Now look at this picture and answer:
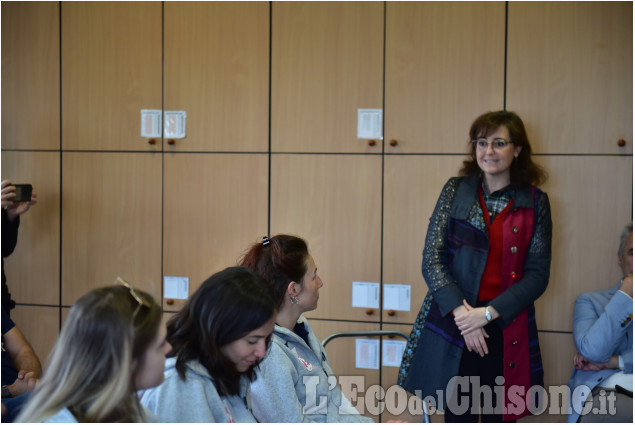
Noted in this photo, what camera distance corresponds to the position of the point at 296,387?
7.06ft

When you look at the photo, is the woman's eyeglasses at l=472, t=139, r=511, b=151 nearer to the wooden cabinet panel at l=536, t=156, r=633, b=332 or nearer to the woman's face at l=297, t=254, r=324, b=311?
the wooden cabinet panel at l=536, t=156, r=633, b=332

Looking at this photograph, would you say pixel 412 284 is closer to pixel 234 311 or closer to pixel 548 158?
pixel 548 158

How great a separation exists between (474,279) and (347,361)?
3.58ft

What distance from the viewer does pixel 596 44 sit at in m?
3.23

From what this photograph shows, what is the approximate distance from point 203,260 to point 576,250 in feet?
6.59

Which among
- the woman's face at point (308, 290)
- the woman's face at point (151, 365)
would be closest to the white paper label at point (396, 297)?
the woman's face at point (308, 290)

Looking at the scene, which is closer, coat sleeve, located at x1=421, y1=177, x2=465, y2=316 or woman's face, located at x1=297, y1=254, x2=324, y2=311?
woman's face, located at x1=297, y1=254, x2=324, y2=311

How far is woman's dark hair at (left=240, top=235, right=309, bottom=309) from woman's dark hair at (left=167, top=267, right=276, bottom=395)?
456mm

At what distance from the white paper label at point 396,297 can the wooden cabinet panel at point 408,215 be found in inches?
0.8

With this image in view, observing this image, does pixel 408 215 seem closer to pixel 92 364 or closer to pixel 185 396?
pixel 185 396

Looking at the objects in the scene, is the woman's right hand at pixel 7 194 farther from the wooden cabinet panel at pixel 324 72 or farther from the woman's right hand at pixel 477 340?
the woman's right hand at pixel 477 340

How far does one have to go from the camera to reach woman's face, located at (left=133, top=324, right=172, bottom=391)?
4.62ft

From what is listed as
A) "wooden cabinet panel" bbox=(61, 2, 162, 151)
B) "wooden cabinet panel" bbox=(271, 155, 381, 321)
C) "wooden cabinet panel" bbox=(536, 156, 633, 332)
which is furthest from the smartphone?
"wooden cabinet panel" bbox=(536, 156, 633, 332)

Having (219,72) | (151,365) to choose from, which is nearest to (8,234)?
(219,72)
